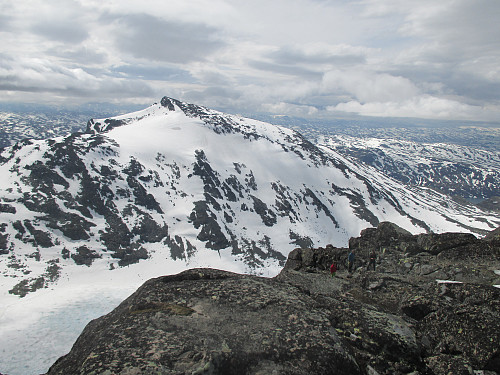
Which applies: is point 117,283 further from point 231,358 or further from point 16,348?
point 231,358

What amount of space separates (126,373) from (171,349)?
127 cm

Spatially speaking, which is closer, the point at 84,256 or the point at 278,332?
the point at 278,332

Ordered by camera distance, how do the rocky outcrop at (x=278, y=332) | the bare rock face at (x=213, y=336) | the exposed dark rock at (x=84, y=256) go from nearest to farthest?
the bare rock face at (x=213, y=336) → the rocky outcrop at (x=278, y=332) → the exposed dark rock at (x=84, y=256)

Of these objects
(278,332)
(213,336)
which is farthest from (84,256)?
(278,332)

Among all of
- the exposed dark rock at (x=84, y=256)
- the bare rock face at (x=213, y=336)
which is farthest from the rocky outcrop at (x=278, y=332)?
the exposed dark rock at (x=84, y=256)

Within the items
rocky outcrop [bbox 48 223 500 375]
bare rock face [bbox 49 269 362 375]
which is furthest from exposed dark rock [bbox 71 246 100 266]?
rocky outcrop [bbox 48 223 500 375]

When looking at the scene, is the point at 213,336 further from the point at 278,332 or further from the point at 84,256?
the point at 84,256

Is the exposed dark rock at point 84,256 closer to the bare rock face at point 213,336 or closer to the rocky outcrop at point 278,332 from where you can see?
the bare rock face at point 213,336

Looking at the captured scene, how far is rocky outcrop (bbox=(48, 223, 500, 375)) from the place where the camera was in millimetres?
7590

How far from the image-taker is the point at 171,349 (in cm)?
777

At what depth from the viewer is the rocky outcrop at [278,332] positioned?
299 inches

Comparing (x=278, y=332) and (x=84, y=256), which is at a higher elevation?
(x=278, y=332)

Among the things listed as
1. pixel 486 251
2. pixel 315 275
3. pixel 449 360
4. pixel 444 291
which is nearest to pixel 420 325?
pixel 449 360

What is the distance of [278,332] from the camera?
28.7ft
